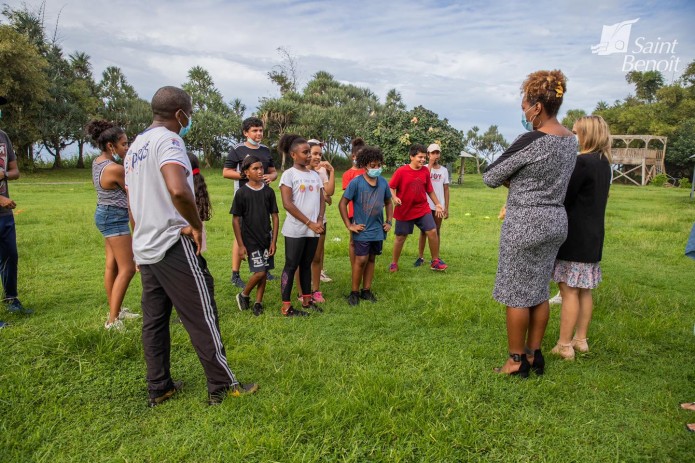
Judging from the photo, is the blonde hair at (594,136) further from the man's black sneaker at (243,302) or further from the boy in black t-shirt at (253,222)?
the man's black sneaker at (243,302)

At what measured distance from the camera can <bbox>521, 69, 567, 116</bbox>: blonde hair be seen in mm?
2971

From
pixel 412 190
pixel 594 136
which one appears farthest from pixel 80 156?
pixel 594 136

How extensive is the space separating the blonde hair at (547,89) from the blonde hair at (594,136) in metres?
0.53

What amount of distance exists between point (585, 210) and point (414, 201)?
3.13 metres

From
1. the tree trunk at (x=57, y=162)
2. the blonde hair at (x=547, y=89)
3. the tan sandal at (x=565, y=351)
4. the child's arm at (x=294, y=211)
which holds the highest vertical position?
the blonde hair at (x=547, y=89)

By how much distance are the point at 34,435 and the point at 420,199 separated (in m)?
4.99

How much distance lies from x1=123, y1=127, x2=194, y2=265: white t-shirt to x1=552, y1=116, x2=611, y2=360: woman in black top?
2761 millimetres

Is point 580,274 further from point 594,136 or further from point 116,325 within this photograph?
point 116,325

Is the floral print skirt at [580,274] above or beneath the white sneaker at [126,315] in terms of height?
above

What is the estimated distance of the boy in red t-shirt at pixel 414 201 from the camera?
6.35m

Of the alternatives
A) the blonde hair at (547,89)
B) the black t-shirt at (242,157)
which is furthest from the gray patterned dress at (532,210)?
the black t-shirt at (242,157)

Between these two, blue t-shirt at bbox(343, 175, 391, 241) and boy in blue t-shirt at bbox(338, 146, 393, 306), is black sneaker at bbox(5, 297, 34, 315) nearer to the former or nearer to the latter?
boy in blue t-shirt at bbox(338, 146, 393, 306)

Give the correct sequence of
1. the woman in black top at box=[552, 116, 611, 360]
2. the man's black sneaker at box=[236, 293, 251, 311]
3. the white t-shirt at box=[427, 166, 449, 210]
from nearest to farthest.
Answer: the woman in black top at box=[552, 116, 611, 360], the man's black sneaker at box=[236, 293, 251, 311], the white t-shirt at box=[427, 166, 449, 210]

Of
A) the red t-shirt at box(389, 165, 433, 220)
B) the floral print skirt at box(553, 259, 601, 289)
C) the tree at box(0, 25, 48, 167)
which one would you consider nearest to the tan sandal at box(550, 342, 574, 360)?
the floral print skirt at box(553, 259, 601, 289)
